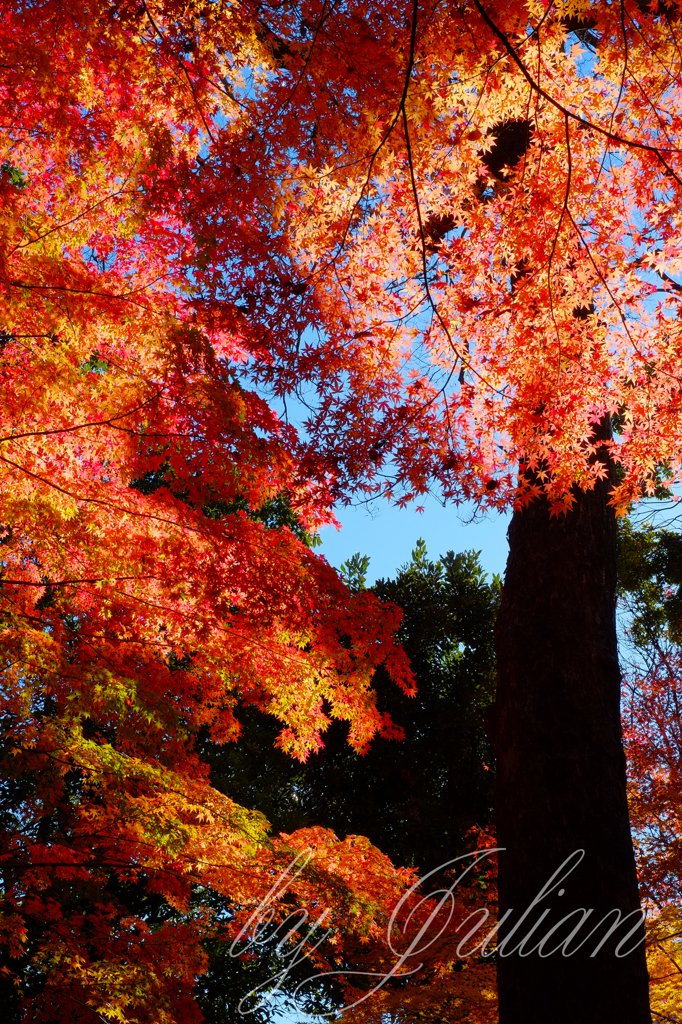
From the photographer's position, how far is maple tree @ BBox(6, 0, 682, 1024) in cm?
402

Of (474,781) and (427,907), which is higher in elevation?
(474,781)

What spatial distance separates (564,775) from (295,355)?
3.20m

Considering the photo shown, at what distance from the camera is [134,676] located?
5.85m

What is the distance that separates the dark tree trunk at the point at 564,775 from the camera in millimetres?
3107

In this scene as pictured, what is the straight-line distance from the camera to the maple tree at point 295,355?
4.02 m

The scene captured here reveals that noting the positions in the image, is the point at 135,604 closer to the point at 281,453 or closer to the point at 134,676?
the point at 134,676

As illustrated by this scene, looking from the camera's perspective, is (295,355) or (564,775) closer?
(564,775)

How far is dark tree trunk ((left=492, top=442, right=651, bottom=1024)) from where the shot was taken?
3.11 metres

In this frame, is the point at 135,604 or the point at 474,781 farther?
the point at 474,781

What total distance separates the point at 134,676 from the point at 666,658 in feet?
32.8

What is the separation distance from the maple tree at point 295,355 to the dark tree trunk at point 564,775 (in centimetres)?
2

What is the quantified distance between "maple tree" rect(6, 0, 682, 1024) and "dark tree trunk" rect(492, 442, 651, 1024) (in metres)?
0.02

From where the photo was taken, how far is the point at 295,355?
16.8 feet

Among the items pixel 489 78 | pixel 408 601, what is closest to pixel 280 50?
pixel 489 78
